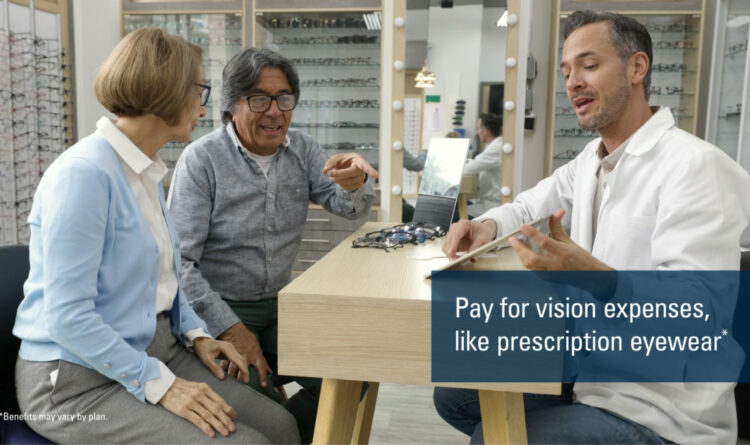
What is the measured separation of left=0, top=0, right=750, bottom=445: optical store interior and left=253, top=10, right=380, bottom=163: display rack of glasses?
1.16 m

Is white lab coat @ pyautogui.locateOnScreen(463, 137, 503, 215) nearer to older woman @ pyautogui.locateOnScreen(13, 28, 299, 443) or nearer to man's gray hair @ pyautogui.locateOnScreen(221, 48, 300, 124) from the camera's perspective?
man's gray hair @ pyautogui.locateOnScreen(221, 48, 300, 124)

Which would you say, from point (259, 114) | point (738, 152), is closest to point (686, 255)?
point (259, 114)

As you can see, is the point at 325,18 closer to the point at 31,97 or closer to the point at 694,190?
the point at 31,97

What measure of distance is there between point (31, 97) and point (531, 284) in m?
3.90

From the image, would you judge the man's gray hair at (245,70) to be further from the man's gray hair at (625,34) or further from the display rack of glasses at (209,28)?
the display rack of glasses at (209,28)

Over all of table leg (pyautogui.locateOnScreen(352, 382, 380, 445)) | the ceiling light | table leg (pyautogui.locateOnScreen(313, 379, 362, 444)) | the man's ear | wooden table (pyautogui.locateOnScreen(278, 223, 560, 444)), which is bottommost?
table leg (pyautogui.locateOnScreen(352, 382, 380, 445))

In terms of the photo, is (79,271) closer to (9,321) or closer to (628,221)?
(9,321)

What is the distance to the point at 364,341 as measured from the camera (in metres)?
1.05

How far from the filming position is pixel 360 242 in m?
1.63

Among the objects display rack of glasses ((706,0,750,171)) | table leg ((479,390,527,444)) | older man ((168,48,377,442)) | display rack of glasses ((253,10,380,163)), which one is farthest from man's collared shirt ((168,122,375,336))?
display rack of glasses ((706,0,750,171))

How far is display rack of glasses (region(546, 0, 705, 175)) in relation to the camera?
14.5 ft

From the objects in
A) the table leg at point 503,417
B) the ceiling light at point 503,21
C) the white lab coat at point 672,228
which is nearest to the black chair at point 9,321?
the table leg at point 503,417

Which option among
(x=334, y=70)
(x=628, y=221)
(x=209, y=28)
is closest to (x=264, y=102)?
(x=628, y=221)

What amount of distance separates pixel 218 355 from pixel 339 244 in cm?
53
